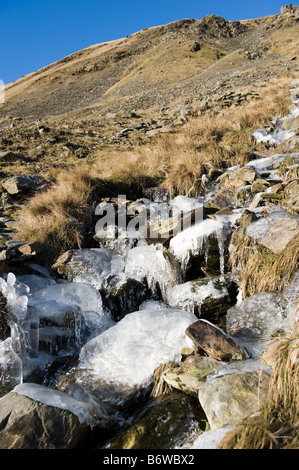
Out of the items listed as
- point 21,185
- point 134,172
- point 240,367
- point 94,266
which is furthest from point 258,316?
point 21,185

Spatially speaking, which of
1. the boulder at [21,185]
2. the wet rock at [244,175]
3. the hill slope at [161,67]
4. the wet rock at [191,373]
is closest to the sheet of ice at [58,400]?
the wet rock at [191,373]

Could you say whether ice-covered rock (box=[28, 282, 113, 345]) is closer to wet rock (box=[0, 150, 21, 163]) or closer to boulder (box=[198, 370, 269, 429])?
boulder (box=[198, 370, 269, 429])

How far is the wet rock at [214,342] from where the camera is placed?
2.82 meters

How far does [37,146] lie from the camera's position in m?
10.5

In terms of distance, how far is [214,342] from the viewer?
2.93m

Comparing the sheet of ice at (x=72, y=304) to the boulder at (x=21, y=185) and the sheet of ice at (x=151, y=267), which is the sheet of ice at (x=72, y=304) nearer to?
the sheet of ice at (x=151, y=267)

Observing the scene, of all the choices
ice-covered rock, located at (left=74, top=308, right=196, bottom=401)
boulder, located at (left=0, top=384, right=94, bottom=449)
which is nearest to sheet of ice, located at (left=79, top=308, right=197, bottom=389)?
ice-covered rock, located at (left=74, top=308, right=196, bottom=401)

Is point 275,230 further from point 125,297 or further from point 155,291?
point 125,297

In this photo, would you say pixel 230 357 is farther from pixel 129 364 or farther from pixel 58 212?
pixel 58 212

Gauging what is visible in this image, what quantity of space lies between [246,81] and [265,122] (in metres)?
9.27

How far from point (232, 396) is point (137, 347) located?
4.46 feet

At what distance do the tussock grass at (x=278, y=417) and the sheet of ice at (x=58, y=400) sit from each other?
121cm

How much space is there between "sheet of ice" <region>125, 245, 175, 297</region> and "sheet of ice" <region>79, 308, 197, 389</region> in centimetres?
92

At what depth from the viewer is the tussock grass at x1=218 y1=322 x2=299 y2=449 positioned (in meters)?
1.73
